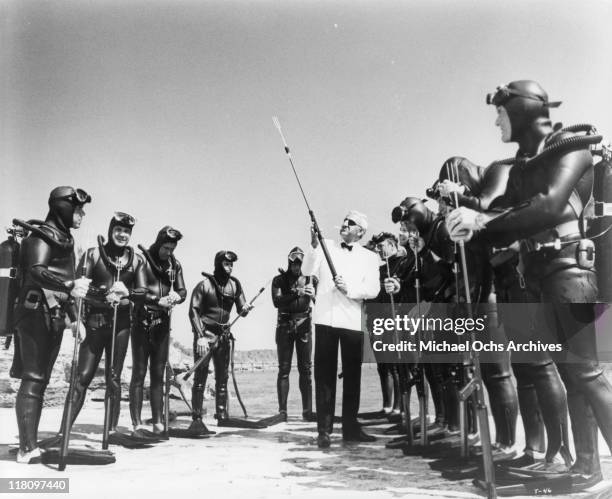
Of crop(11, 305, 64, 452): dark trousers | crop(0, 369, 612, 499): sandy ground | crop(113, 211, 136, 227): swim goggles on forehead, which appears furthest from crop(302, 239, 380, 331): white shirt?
crop(11, 305, 64, 452): dark trousers

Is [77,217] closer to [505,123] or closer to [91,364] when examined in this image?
[91,364]

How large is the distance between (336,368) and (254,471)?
1.49 meters

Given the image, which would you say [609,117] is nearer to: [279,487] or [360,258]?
[360,258]

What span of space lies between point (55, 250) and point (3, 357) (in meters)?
4.02

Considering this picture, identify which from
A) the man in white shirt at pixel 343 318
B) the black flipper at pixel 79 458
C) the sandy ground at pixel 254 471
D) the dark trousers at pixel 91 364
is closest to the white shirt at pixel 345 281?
the man in white shirt at pixel 343 318

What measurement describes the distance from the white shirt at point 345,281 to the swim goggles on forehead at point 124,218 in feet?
5.44

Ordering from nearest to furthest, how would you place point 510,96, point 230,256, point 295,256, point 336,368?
1. point 510,96
2. point 336,368
3. point 230,256
4. point 295,256

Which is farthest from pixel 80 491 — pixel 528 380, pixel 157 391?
pixel 528 380

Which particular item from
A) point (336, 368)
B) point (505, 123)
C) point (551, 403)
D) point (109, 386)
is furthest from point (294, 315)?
point (505, 123)

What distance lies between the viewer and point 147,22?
4.80 m

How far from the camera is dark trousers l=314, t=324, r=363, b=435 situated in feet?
16.8

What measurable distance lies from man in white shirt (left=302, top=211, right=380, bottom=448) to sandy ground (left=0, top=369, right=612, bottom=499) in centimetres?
37

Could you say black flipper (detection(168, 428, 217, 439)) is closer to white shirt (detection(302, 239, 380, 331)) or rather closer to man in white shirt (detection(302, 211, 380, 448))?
man in white shirt (detection(302, 211, 380, 448))

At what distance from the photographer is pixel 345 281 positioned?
205 inches
